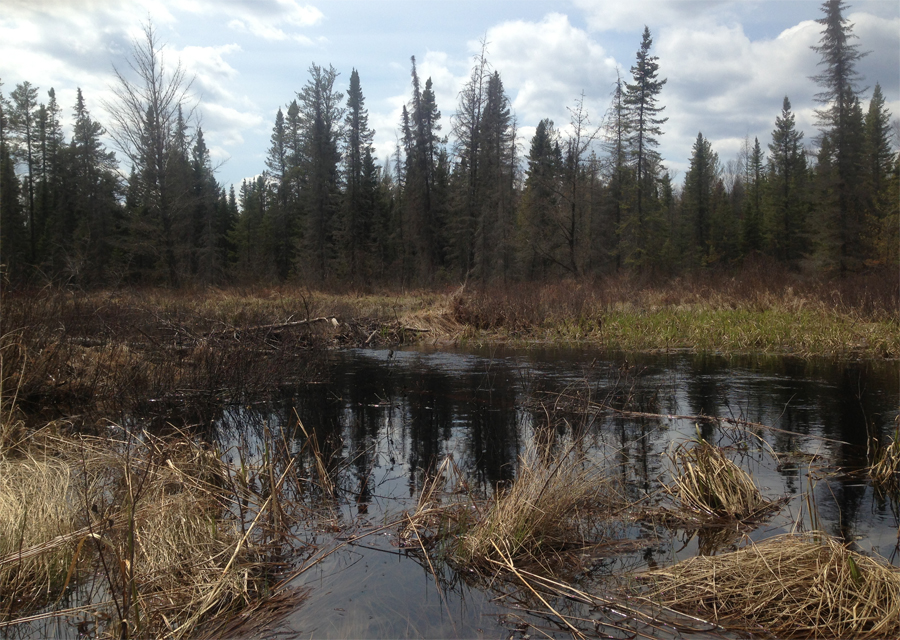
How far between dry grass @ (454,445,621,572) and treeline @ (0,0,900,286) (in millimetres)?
26659

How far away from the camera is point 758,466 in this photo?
5.38 metres

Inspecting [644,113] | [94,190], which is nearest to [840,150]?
[644,113]

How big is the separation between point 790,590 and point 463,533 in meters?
1.76

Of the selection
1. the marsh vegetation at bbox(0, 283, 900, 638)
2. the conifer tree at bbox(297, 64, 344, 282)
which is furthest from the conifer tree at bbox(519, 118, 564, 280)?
the marsh vegetation at bbox(0, 283, 900, 638)

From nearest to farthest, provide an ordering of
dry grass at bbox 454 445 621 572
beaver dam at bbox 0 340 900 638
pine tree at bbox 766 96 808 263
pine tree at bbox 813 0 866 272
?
beaver dam at bbox 0 340 900 638 → dry grass at bbox 454 445 621 572 → pine tree at bbox 813 0 866 272 → pine tree at bbox 766 96 808 263

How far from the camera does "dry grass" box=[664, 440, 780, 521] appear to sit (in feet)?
13.9

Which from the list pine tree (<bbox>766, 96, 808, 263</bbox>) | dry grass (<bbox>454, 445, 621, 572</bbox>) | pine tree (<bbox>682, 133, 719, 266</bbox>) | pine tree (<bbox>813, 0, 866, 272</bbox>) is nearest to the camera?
dry grass (<bbox>454, 445, 621, 572</bbox>)

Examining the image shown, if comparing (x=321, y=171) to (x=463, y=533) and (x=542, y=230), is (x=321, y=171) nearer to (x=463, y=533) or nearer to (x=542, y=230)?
(x=542, y=230)

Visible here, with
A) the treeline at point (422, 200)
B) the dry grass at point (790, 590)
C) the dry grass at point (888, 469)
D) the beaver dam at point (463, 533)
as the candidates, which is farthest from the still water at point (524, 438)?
the treeline at point (422, 200)

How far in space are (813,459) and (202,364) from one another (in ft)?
26.7

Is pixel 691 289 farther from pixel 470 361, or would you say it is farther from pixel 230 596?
pixel 230 596

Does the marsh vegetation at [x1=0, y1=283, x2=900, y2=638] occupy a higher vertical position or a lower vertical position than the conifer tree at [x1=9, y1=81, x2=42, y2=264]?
lower

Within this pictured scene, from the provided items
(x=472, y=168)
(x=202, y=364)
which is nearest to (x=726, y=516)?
(x=202, y=364)

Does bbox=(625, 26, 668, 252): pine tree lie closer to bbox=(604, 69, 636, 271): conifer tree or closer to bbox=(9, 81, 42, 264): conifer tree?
bbox=(604, 69, 636, 271): conifer tree
